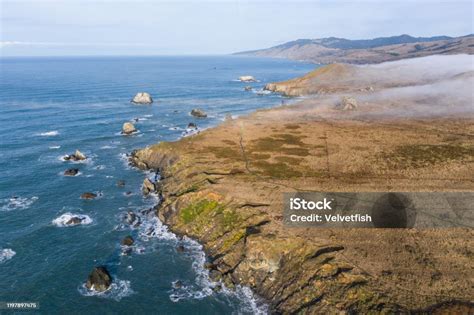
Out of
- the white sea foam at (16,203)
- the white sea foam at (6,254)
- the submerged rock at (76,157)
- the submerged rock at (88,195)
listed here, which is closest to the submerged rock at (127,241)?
the white sea foam at (6,254)

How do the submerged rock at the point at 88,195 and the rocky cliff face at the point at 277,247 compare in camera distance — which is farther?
the submerged rock at the point at 88,195

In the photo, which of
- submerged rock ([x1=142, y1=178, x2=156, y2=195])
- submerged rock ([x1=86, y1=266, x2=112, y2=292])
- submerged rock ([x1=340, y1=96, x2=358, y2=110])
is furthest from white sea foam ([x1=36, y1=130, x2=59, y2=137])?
submerged rock ([x1=340, y1=96, x2=358, y2=110])

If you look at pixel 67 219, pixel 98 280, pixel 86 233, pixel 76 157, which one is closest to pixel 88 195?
pixel 67 219

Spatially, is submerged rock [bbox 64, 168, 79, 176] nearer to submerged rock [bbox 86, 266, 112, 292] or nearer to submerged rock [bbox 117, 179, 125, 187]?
submerged rock [bbox 117, 179, 125, 187]

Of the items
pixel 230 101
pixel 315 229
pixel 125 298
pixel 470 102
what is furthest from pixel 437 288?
pixel 230 101

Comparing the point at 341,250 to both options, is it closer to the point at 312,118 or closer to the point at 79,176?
the point at 79,176

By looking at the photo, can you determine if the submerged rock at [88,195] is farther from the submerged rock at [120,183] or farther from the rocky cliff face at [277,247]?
the rocky cliff face at [277,247]

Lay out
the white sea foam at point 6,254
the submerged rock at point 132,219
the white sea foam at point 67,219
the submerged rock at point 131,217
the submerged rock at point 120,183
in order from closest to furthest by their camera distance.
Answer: the white sea foam at point 6,254
the white sea foam at point 67,219
the submerged rock at point 132,219
the submerged rock at point 131,217
the submerged rock at point 120,183
